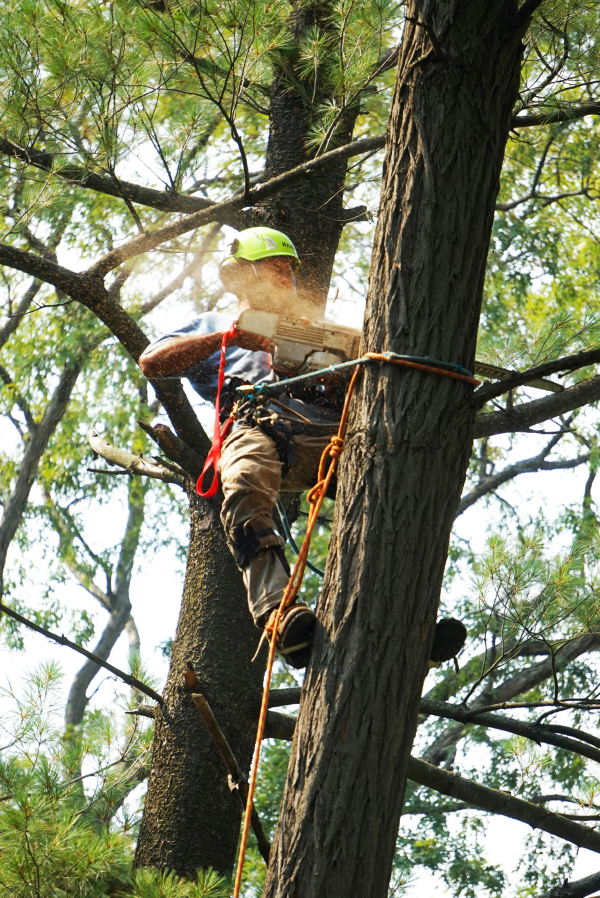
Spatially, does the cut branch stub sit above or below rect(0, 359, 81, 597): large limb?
below

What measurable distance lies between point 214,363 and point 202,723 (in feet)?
4.06

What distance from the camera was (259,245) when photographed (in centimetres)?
308

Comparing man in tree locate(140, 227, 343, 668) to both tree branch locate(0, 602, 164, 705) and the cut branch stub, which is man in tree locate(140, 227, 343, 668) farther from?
tree branch locate(0, 602, 164, 705)

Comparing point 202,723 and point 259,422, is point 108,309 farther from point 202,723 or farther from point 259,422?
point 202,723

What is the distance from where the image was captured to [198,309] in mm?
8008

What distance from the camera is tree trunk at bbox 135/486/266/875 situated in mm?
2922

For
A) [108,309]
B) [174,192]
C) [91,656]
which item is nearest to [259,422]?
[108,309]

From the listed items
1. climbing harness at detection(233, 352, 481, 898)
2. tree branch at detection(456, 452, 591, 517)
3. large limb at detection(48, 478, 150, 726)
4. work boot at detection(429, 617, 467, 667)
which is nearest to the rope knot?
climbing harness at detection(233, 352, 481, 898)

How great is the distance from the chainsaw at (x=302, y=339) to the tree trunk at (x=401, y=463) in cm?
46

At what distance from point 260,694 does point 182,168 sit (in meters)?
2.04

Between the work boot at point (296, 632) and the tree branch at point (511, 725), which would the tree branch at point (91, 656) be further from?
the work boot at point (296, 632)

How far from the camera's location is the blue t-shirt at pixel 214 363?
301cm

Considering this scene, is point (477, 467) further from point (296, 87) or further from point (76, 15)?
point (76, 15)

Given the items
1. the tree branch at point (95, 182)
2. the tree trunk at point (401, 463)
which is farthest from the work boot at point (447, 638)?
the tree branch at point (95, 182)
